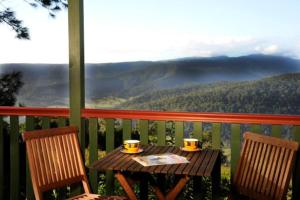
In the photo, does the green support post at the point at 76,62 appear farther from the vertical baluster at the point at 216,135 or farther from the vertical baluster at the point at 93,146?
the vertical baluster at the point at 216,135

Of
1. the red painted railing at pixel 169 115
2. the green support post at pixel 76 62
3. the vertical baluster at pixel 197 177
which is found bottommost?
the vertical baluster at pixel 197 177

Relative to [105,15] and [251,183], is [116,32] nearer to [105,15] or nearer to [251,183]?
[105,15]

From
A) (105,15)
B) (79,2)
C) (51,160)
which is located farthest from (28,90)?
(51,160)

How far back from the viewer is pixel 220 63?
11898mm

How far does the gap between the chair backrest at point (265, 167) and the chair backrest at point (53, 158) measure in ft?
3.77

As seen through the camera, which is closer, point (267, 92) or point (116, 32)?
point (267, 92)

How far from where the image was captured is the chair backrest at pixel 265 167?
2568mm

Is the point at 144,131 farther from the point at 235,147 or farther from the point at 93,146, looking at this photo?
the point at 235,147

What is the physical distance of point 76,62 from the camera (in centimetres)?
363

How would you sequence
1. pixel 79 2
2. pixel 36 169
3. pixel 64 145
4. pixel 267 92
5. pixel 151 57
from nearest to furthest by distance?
pixel 36 169 → pixel 64 145 → pixel 79 2 → pixel 267 92 → pixel 151 57

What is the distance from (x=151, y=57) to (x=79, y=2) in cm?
900

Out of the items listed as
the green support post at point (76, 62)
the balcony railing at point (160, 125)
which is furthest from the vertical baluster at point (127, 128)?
the green support post at point (76, 62)

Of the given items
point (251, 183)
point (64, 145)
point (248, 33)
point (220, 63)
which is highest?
point (248, 33)

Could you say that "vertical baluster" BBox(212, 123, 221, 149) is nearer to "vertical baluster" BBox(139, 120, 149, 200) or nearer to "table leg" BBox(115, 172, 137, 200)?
"vertical baluster" BBox(139, 120, 149, 200)
